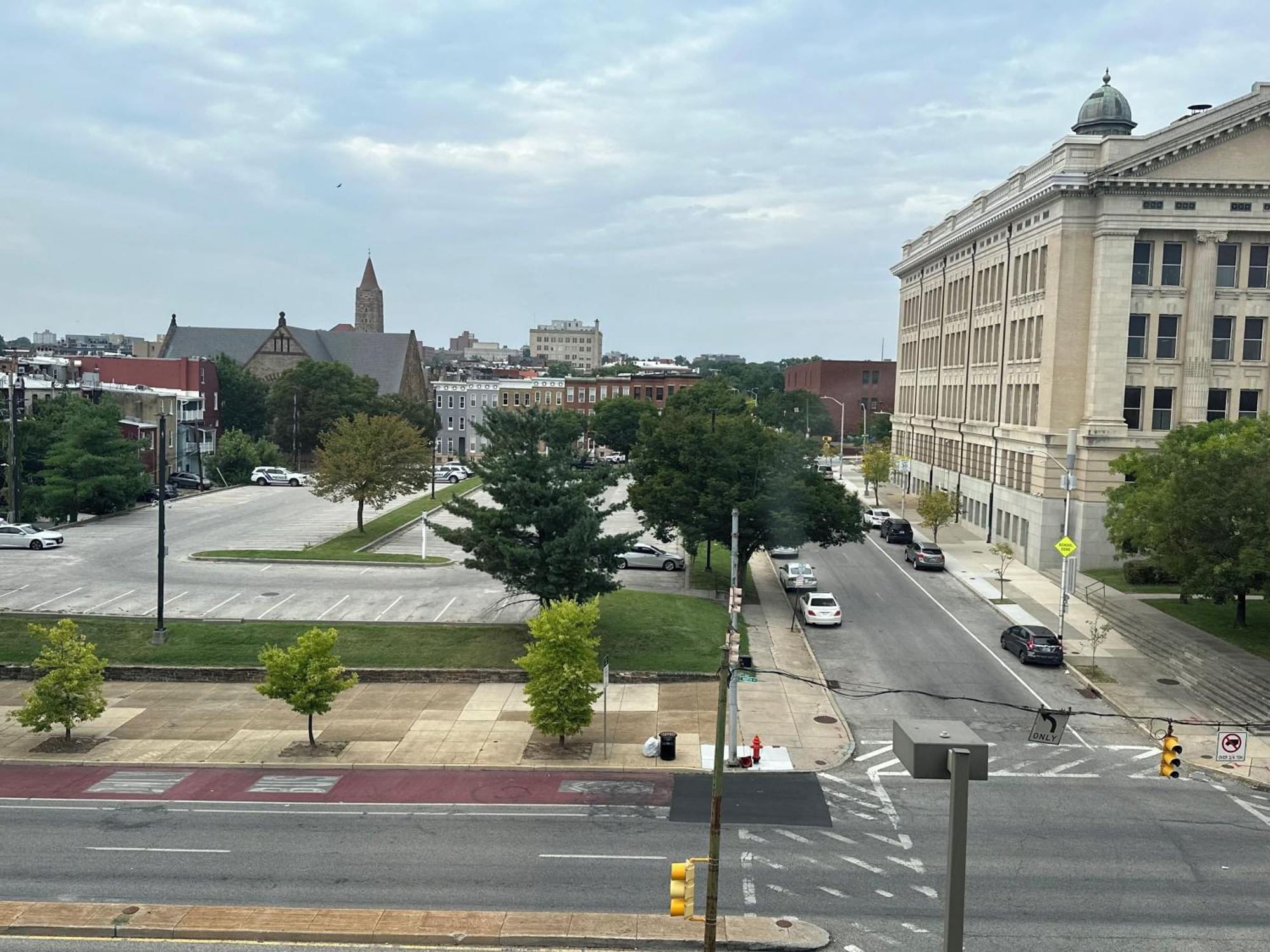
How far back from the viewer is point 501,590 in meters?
46.7

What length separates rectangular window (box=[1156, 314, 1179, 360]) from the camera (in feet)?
182

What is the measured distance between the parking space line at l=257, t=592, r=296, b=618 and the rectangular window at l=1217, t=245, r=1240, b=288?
159ft

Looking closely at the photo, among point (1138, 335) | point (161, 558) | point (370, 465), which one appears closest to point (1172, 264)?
point (1138, 335)

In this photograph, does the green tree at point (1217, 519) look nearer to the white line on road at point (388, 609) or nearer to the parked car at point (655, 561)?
the parked car at point (655, 561)

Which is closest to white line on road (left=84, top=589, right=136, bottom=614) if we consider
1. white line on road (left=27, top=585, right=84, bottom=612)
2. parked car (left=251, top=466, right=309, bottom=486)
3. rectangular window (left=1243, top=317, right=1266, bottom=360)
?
white line on road (left=27, top=585, right=84, bottom=612)

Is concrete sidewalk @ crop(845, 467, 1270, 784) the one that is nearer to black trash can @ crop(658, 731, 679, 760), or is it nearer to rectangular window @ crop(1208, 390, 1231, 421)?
rectangular window @ crop(1208, 390, 1231, 421)

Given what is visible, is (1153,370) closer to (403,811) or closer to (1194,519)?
(1194,519)

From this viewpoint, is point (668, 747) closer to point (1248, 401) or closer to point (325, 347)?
point (1248, 401)

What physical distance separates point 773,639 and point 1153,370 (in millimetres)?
28654

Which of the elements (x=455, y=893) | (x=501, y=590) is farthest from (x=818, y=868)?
(x=501, y=590)

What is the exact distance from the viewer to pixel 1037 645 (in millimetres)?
37656

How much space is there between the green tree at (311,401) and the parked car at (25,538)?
61.7 metres

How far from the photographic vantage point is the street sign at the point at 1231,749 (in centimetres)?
2564

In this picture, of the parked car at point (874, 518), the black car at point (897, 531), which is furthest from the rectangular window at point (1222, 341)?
the parked car at point (874, 518)
